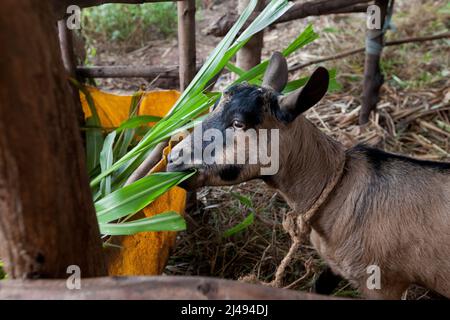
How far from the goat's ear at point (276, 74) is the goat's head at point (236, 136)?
0.25m

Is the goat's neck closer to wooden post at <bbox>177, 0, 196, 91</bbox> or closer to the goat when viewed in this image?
the goat

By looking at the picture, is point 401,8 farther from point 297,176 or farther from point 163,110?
point 297,176

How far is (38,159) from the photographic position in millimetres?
1164

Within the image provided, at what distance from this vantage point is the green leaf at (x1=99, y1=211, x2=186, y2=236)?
1929 mm

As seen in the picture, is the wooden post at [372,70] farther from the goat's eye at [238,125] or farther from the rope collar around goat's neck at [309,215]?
the goat's eye at [238,125]

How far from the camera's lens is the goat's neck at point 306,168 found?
2297 mm

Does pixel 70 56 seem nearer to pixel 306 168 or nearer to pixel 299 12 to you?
pixel 299 12

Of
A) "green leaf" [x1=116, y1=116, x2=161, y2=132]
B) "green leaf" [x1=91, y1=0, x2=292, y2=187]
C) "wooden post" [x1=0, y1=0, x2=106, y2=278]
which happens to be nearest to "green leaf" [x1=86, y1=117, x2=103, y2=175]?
"green leaf" [x1=116, y1=116, x2=161, y2=132]

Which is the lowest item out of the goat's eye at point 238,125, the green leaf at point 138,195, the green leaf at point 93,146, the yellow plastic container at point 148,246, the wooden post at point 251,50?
the yellow plastic container at point 148,246

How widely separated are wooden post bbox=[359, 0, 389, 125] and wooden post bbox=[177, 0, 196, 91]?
141 cm

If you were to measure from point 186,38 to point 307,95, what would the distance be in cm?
116

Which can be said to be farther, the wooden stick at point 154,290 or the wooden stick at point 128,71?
the wooden stick at point 128,71


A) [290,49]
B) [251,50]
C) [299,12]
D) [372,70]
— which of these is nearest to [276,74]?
[290,49]

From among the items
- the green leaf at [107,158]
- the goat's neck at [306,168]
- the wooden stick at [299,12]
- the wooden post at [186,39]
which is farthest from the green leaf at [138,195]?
the wooden stick at [299,12]
